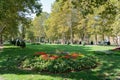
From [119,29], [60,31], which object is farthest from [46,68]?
[60,31]

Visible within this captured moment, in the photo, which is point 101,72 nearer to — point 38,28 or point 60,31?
point 60,31

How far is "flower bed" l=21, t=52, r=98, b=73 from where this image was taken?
14472 millimetres

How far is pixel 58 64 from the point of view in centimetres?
1467

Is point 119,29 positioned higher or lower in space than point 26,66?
higher

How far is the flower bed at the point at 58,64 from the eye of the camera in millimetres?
14472

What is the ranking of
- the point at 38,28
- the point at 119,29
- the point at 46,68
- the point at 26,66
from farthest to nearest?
the point at 38,28, the point at 119,29, the point at 26,66, the point at 46,68

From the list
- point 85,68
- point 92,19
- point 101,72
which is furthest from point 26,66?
point 92,19

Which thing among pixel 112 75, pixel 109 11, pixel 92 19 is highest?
pixel 92 19

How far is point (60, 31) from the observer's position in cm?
7094

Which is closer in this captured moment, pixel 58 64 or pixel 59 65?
pixel 59 65

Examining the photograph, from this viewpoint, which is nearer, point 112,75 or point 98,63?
point 112,75

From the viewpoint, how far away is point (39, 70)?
583 inches

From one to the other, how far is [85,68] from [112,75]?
2.24 metres

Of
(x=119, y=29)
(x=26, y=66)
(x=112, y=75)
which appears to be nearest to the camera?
(x=112, y=75)
